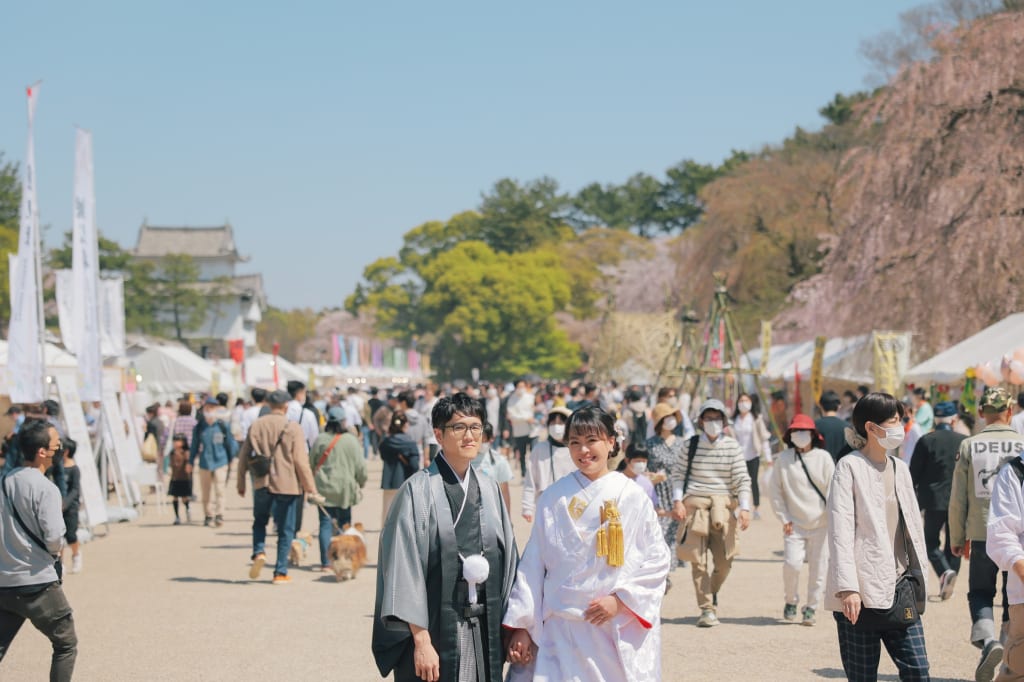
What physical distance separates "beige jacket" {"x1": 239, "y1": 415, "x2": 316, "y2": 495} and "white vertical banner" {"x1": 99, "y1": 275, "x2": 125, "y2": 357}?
1233 cm

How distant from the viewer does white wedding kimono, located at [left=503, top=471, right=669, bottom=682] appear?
4605mm

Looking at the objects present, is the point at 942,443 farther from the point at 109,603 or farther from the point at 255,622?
the point at 109,603

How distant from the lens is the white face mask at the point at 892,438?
541cm

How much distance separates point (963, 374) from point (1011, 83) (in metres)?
7.07

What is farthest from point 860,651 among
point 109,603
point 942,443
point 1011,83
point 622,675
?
point 1011,83

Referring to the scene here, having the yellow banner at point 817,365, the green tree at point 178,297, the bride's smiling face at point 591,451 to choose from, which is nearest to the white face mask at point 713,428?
the bride's smiling face at point 591,451

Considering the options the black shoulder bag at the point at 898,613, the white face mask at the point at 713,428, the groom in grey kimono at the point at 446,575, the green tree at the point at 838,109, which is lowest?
the black shoulder bag at the point at 898,613

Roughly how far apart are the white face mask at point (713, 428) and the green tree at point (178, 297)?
5482 cm

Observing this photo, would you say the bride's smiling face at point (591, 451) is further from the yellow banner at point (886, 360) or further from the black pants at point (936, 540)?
the yellow banner at point (886, 360)

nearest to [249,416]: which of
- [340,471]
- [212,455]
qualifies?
[212,455]

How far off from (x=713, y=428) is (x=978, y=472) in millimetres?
2409

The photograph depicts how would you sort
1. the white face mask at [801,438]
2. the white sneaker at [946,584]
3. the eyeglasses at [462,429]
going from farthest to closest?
the white face mask at [801,438]
the white sneaker at [946,584]
the eyeglasses at [462,429]

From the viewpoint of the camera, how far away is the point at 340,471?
12.2 m

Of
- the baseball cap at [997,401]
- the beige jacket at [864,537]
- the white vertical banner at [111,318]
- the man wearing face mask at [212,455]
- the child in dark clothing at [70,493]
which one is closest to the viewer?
the beige jacket at [864,537]
